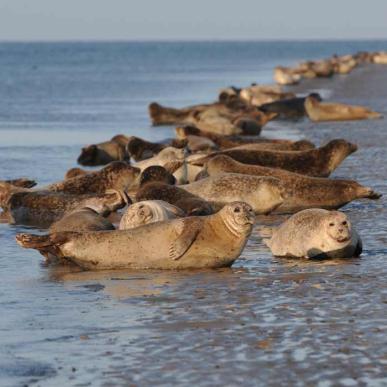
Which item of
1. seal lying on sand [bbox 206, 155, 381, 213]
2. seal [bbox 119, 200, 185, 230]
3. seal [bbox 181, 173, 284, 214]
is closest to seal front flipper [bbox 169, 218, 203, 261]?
seal [bbox 119, 200, 185, 230]

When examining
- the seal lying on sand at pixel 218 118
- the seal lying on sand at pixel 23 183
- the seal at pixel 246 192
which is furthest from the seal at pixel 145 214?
the seal lying on sand at pixel 218 118

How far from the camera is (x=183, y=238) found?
275 inches

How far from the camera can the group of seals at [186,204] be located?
23.2ft

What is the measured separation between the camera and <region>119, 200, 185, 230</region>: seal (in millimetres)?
7605

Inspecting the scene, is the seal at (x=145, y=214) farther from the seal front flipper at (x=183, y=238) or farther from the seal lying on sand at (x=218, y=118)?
the seal lying on sand at (x=218, y=118)

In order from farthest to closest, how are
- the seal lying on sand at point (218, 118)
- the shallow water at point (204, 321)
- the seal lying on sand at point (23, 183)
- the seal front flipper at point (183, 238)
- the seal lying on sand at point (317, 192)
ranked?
A: the seal lying on sand at point (218, 118)
the seal lying on sand at point (23, 183)
the seal lying on sand at point (317, 192)
the seal front flipper at point (183, 238)
the shallow water at point (204, 321)

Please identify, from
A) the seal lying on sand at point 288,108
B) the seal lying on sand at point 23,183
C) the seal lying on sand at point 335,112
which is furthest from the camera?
the seal lying on sand at point 288,108

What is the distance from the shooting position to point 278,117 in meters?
22.4

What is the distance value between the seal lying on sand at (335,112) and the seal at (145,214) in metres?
12.7

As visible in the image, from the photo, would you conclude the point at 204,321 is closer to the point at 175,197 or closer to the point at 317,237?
the point at 317,237

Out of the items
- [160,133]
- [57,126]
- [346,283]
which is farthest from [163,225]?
[57,126]

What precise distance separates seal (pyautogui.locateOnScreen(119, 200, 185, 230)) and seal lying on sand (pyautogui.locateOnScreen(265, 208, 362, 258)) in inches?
30.1

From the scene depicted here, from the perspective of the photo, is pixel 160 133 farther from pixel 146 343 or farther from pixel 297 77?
pixel 297 77

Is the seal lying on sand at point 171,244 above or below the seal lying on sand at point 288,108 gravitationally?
above
